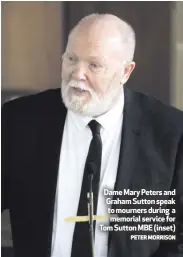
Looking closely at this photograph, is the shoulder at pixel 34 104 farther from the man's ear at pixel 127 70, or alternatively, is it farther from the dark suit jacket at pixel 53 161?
the man's ear at pixel 127 70

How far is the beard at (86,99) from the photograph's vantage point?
3.03 ft

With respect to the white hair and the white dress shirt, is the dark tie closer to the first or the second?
the white dress shirt

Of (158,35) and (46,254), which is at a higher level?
(158,35)

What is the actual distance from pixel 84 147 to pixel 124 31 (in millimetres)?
251

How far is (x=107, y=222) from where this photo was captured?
95 centimetres

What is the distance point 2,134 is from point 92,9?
0.32 metres

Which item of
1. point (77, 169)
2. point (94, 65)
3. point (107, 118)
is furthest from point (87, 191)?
point (94, 65)

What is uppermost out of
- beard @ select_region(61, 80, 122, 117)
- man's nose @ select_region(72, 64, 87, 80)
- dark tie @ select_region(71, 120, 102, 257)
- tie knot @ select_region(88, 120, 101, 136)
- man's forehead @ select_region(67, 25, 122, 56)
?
man's forehead @ select_region(67, 25, 122, 56)

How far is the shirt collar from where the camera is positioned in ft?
3.15

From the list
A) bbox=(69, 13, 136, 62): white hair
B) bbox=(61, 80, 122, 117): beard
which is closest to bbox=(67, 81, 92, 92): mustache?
bbox=(61, 80, 122, 117): beard

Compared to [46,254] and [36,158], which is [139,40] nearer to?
[36,158]

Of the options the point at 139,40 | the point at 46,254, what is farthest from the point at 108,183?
the point at 139,40

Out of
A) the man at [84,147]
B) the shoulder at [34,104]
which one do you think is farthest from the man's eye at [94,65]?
the shoulder at [34,104]

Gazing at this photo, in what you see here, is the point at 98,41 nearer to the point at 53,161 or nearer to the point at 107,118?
the point at 107,118
